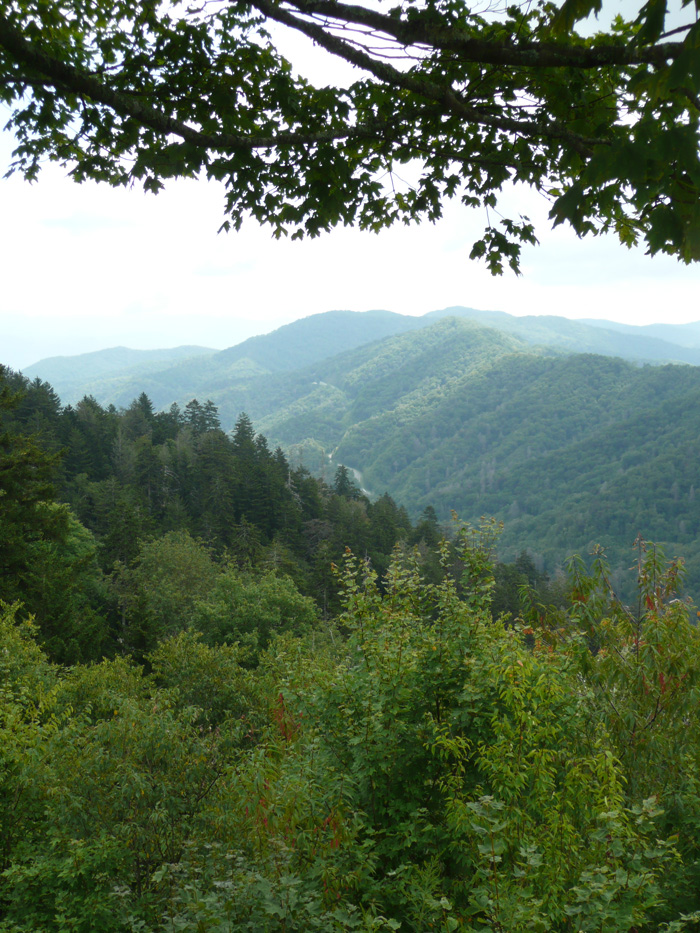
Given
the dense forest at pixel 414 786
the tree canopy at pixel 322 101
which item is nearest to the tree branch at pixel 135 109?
the tree canopy at pixel 322 101

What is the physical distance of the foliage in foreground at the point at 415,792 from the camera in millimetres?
3619

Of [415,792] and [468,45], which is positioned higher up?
[468,45]

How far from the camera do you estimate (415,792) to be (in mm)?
4844

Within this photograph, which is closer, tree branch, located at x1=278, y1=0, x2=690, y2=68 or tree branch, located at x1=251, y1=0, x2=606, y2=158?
tree branch, located at x1=278, y1=0, x2=690, y2=68

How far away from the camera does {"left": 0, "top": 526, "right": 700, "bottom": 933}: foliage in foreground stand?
3.62 meters

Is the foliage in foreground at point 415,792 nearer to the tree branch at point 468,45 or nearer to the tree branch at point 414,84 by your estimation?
the tree branch at point 414,84

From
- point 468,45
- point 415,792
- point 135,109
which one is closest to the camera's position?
point 468,45

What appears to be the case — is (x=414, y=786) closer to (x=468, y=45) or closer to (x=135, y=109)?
(x=468, y=45)

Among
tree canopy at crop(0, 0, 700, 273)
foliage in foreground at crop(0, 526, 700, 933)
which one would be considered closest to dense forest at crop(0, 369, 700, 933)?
foliage in foreground at crop(0, 526, 700, 933)

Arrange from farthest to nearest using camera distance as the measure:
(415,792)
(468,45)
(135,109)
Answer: (415,792) < (135,109) < (468,45)

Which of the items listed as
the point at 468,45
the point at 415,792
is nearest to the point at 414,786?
the point at 415,792

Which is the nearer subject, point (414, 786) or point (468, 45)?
point (468, 45)

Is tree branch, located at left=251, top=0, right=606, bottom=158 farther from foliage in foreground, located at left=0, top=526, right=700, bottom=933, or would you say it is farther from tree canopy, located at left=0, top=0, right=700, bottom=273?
foliage in foreground, located at left=0, top=526, right=700, bottom=933

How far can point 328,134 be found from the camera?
422cm
